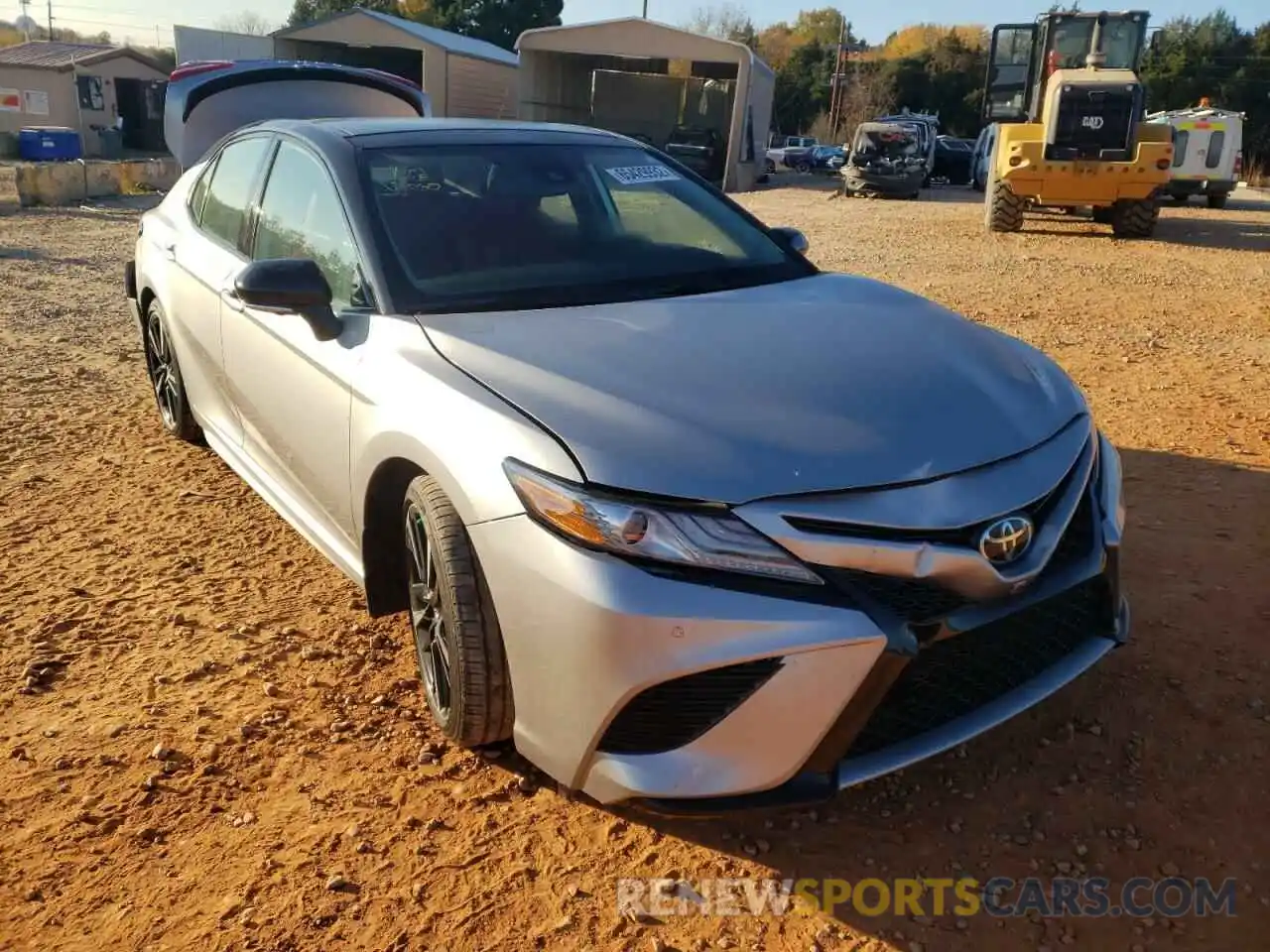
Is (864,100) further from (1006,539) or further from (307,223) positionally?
(1006,539)

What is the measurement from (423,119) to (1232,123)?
18871 mm

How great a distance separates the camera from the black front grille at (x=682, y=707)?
6.57 ft

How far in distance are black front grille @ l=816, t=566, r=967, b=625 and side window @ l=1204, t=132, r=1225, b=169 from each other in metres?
19.2

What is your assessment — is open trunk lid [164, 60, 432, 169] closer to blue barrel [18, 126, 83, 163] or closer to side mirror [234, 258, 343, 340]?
side mirror [234, 258, 343, 340]

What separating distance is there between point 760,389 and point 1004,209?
42.3 ft

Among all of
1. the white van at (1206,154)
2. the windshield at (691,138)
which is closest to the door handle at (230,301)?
the white van at (1206,154)

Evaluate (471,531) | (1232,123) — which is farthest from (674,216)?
(1232,123)

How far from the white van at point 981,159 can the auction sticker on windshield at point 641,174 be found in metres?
19.7

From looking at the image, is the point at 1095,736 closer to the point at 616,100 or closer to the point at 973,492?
the point at 973,492

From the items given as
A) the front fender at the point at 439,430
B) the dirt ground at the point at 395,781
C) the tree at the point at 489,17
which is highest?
the tree at the point at 489,17

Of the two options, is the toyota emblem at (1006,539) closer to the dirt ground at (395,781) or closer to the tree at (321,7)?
the dirt ground at (395,781)

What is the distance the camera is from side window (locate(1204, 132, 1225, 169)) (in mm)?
17688

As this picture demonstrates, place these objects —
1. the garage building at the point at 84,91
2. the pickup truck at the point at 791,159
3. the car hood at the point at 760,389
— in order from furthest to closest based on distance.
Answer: the pickup truck at the point at 791,159, the garage building at the point at 84,91, the car hood at the point at 760,389

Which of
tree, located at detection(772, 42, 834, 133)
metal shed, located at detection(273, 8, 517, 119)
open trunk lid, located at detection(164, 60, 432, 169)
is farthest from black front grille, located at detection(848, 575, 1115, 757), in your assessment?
tree, located at detection(772, 42, 834, 133)
